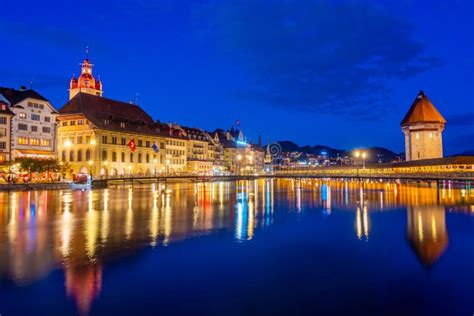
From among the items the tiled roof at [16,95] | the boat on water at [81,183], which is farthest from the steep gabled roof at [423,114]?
the tiled roof at [16,95]

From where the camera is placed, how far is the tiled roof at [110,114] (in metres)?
89.4

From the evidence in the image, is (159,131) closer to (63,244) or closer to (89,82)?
(89,82)

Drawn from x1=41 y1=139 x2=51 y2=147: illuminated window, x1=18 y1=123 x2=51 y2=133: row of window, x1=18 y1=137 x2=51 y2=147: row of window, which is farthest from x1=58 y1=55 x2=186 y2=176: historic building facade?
x1=18 y1=123 x2=51 y2=133: row of window

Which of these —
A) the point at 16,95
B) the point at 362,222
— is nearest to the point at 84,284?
the point at 362,222

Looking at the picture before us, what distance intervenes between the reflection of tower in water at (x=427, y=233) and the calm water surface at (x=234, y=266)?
0.20ft

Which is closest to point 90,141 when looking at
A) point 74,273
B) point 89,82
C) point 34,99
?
point 34,99

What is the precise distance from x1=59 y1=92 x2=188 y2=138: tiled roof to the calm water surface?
63.9m

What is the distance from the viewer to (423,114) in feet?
340

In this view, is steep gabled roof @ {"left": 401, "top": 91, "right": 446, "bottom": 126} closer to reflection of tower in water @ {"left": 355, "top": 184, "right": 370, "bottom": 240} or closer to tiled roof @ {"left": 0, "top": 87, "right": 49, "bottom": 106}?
reflection of tower in water @ {"left": 355, "top": 184, "right": 370, "bottom": 240}

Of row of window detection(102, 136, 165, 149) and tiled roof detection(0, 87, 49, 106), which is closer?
tiled roof detection(0, 87, 49, 106)

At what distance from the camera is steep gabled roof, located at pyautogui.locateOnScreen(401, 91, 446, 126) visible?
103m

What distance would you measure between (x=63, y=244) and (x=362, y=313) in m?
14.3

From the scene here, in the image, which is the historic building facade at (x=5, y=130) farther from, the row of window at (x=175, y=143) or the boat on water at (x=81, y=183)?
the row of window at (x=175, y=143)

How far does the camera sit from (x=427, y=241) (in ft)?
69.9
